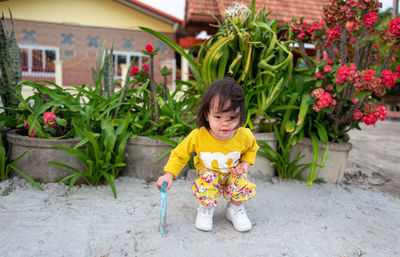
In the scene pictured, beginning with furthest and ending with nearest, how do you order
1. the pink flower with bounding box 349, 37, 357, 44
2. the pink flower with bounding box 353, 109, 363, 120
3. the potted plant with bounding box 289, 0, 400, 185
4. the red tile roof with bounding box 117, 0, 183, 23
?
the red tile roof with bounding box 117, 0, 183, 23 < the pink flower with bounding box 349, 37, 357, 44 < the pink flower with bounding box 353, 109, 363, 120 < the potted plant with bounding box 289, 0, 400, 185

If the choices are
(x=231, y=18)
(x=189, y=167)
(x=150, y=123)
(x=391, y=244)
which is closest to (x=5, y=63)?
(x=150, y=123)

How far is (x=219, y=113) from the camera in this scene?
1287mm

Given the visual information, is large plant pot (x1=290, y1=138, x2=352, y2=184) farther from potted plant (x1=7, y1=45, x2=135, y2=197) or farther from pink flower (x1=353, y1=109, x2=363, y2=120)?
potted plant (x1=7, y1=45, x2=135, y2=197)

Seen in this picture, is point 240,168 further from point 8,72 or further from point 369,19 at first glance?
point 8,72

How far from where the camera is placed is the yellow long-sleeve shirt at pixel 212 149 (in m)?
1.43

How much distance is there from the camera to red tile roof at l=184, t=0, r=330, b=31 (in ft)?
22.9

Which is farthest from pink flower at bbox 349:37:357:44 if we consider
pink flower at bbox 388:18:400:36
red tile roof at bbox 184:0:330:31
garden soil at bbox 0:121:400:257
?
red tile roof at bbox 184:0:330:31

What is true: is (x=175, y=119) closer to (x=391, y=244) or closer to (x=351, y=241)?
(x=351, y=241)

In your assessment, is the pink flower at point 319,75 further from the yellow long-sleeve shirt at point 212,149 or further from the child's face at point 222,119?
the child's face at point 222,119

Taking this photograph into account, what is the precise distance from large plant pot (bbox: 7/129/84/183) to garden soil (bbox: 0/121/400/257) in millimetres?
80

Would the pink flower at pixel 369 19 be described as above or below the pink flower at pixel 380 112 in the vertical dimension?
above

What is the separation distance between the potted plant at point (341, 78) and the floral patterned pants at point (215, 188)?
0.73 metres

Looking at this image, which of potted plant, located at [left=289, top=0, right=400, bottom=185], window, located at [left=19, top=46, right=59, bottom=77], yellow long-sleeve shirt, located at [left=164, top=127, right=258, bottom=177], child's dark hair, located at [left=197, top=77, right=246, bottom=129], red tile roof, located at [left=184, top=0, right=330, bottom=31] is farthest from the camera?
window, located at [left=19, top=46, right=59, bottom=77]

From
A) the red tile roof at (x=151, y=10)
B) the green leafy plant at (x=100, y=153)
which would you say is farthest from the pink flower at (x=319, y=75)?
the red tile roof at (x=151, y=10)
